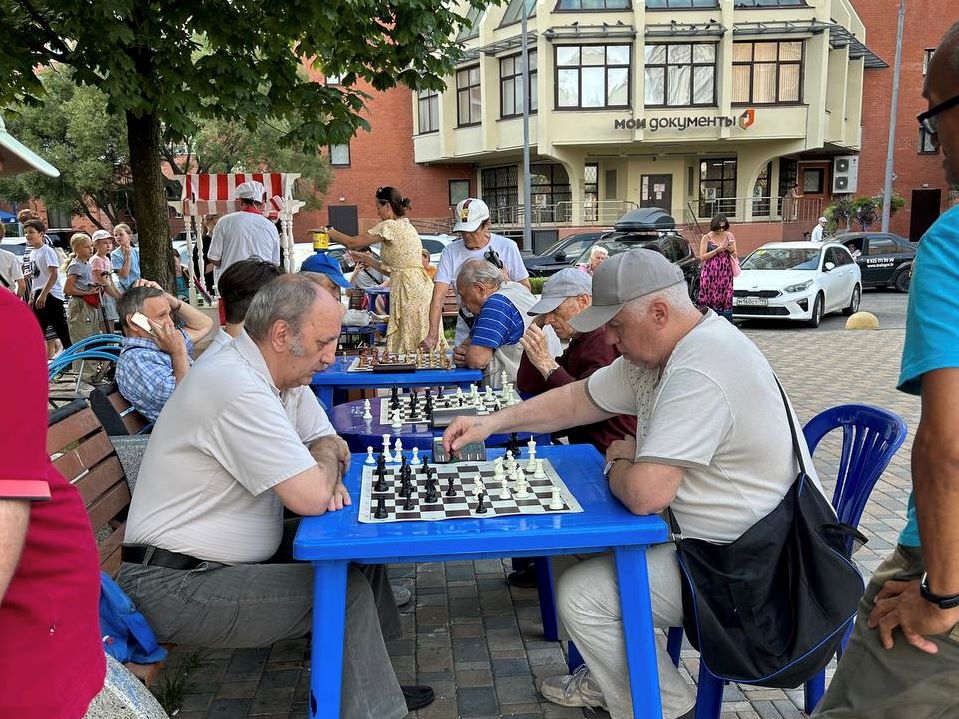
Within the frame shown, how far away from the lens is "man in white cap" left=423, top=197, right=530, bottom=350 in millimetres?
6488

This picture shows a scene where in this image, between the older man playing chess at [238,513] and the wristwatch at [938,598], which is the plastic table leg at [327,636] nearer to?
the older man playing chess at [238,513]

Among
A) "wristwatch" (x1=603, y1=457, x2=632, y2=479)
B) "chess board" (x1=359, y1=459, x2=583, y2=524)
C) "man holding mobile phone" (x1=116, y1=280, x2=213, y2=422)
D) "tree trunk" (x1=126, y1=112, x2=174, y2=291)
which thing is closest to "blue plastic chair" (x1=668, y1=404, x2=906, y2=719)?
"wristwatch" (x1=603, y1=457, x2=632, y2=479)

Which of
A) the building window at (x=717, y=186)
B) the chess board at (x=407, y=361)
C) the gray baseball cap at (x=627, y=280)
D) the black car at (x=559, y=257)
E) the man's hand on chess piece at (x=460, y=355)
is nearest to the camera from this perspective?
→ the gray baseball cap at (x=627, y=280)

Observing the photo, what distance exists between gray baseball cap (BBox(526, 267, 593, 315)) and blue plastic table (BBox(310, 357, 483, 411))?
0.75 meters

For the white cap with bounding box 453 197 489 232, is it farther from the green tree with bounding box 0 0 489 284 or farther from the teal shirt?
A: the teal shirt

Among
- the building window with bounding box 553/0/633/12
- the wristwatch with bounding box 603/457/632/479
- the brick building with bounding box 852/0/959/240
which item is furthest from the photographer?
the brick building with bounding box 852/0/959/240

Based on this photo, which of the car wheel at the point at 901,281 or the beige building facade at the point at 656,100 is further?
the beige building facade at the point at 656,100

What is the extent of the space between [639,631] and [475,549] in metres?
0.62

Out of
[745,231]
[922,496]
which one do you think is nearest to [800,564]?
[922,496]

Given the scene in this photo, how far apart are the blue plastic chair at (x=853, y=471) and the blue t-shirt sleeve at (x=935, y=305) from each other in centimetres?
129

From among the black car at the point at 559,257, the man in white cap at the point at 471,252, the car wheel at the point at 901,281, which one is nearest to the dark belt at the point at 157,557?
the man in white cap at the point at 471,252

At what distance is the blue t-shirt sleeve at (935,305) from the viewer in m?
1.44

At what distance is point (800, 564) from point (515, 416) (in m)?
1.27

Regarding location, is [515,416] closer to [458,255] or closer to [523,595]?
[523,595]
